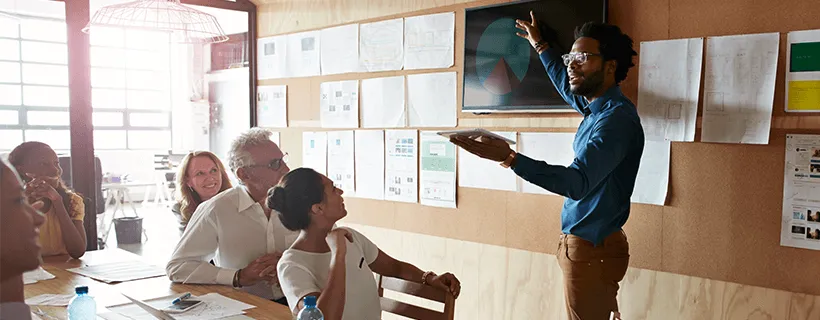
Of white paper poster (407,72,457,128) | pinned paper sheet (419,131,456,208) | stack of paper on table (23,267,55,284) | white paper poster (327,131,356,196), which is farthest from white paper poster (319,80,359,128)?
stack of paper on table (23,267,55,284)

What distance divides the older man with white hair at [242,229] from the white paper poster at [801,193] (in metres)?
1.83

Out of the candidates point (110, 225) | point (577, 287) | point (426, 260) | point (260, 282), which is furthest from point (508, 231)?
point (110, 225)

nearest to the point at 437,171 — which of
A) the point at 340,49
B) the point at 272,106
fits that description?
the point at 340,49

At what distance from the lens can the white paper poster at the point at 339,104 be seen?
4055 millimetres

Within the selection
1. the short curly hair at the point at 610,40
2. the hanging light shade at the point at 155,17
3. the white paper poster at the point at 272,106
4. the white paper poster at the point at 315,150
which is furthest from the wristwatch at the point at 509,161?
the white paper poster at the point at 272,106

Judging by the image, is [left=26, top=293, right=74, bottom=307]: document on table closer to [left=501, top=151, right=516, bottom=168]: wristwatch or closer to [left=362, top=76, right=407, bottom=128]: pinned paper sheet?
[left=501, top=151, right=516, bottom=168]: wristwatch

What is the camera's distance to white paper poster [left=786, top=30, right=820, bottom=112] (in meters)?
2.29

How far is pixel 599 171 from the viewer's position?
7.29 feet

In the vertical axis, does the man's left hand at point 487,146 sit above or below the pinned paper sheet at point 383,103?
below

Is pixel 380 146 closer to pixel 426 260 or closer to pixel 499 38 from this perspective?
pixel 426 260

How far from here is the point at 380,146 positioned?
12.8 ft

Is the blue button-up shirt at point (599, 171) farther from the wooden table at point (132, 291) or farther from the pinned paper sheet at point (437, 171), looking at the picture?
the pinned paper sheet at point (437, 171)

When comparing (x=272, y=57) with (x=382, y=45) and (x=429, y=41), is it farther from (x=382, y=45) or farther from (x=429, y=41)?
(x=429, y=41)

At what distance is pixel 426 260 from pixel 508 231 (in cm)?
62
